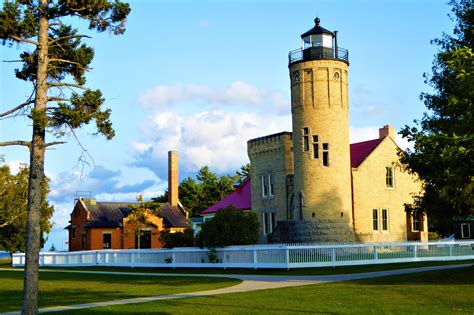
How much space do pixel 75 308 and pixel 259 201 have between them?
30.4 metres

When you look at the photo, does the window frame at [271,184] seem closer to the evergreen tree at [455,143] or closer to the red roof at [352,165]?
the red roof at [352,165]

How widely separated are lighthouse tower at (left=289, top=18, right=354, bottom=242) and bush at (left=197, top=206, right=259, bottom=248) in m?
5.89

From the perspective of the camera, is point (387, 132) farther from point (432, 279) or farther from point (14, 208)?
point (14, 208)

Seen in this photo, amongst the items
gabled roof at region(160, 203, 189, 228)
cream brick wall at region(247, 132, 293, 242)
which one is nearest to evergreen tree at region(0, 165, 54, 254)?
gabled roof at region(160, 203, 189, 228)

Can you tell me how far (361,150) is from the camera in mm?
44375

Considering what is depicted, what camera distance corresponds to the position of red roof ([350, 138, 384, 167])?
42406 millimetres

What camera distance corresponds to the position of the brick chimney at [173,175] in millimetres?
62875

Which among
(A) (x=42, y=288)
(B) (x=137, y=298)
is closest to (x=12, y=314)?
(B) (x=137, y=298)

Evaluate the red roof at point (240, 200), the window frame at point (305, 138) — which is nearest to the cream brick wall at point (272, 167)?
the red roof at point (240, 200)

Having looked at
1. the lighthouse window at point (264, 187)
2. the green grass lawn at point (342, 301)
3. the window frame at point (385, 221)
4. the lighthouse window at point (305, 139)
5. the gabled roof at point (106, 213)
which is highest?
the lighthouse window at point (305, 139)

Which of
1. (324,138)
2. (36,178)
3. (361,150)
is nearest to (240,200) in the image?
(361,150)

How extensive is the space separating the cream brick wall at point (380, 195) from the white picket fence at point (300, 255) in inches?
331

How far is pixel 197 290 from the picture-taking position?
2002 cm

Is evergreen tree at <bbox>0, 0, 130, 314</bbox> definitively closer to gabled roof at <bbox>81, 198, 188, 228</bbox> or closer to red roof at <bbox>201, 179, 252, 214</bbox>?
red roof at <bbox>201, 179, 252, 214</bbox>
